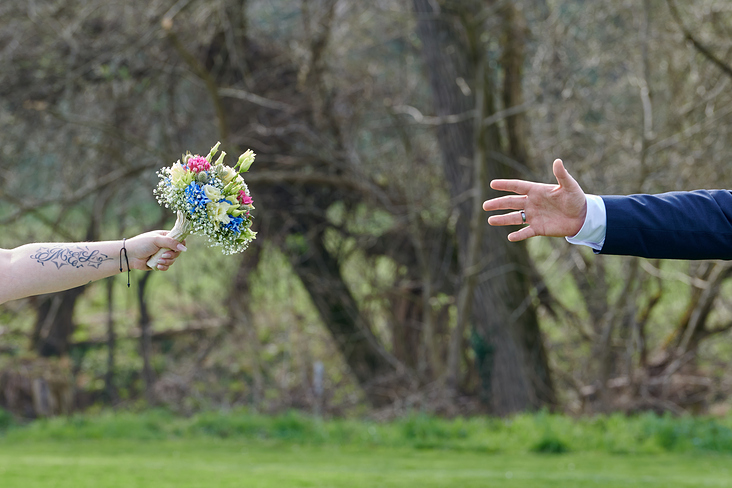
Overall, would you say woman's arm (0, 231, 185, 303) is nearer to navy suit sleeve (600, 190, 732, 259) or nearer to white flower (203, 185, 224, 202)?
white flower (203, 185, 224, 202)

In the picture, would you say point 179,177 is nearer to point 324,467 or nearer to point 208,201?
point 208,201

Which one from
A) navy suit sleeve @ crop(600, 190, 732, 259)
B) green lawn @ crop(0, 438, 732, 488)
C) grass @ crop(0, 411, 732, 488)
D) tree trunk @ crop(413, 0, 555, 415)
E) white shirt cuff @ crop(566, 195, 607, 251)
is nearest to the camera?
navy suit sleeve @ crop(600, 190, 732, 259)

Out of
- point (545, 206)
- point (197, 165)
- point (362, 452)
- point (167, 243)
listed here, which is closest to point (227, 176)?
point (197, 165)

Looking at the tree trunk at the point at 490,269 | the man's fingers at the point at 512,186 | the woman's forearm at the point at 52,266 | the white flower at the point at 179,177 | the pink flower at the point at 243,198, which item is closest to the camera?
the man's fingers at the point at 512,186

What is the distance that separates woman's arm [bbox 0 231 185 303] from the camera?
9.22 ft

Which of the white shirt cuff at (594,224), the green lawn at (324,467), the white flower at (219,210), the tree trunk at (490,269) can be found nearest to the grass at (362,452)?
the green lawn at (324,467)

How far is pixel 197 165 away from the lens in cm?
296

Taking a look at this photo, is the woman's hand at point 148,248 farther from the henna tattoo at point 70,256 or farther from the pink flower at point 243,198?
the pink flower at point 243,198

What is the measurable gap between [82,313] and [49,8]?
16.5ft

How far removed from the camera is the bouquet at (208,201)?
2900mm

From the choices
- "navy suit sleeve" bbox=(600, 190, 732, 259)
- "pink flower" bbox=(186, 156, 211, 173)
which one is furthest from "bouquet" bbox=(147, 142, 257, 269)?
"navy suit sleeve" bbox=(600, 190, 732, 259)

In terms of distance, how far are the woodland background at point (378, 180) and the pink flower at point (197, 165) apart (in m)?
5.08

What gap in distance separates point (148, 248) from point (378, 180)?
6.29 m

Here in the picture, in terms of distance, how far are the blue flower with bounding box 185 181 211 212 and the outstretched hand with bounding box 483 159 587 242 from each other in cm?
109
